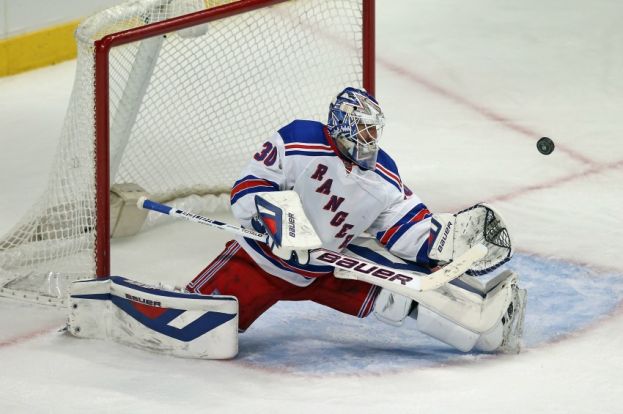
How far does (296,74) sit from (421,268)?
1424 millimetres

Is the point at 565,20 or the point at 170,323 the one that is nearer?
the point at 170,323

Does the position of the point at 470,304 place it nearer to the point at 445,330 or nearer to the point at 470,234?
the point at 445,330

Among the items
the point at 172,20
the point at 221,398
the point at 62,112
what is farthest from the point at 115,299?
the point at 62,112

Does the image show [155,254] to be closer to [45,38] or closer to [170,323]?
[170,323]

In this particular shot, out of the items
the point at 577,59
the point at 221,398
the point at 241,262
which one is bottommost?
the point at 221,398

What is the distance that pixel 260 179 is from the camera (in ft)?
13.9

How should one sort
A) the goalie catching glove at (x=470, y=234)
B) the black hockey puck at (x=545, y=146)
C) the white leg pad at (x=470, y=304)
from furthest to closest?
the black hockey puck at (x=545, y=146), the goalie catching glove at (x=470, y=234), the white leg pad at (x=470, y=304)

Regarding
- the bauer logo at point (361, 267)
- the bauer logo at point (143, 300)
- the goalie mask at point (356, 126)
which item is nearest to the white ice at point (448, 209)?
the bauer logo at point (143, 300)

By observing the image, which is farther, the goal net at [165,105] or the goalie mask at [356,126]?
the goal net at [165,105]

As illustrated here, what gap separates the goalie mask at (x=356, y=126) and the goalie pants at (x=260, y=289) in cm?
37

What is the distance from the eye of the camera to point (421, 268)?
448cm

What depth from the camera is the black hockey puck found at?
18.8 ft

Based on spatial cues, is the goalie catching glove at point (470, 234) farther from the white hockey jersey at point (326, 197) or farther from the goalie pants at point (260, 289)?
the goalie pants at point (260, 289)

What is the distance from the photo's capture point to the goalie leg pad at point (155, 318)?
427cm
